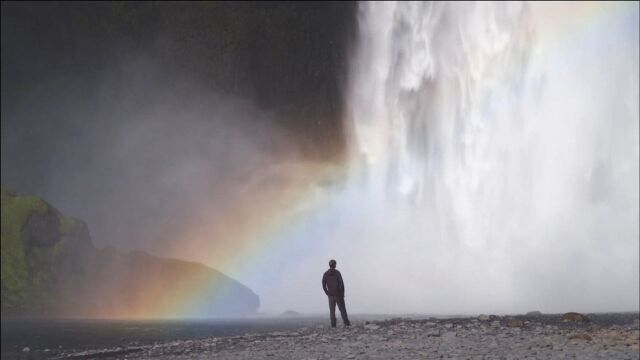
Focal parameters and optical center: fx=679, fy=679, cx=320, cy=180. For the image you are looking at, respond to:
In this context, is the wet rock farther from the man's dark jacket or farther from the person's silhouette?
the man's dark jacket

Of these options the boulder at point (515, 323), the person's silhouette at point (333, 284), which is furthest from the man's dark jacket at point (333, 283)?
the boulder at point (515, 323)

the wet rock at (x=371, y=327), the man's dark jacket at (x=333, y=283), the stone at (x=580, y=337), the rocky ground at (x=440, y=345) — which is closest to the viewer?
the rocky ground at (x=440, y=345)

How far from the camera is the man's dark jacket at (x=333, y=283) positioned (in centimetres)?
2850

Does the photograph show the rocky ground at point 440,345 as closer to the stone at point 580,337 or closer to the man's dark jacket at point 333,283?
the stone at point 580,337

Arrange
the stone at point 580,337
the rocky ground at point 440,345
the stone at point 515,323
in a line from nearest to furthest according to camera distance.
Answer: the rocky ground at point 440,345
the stone at point 580,337
the stone at point 515,323

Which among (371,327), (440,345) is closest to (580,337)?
(440,345)

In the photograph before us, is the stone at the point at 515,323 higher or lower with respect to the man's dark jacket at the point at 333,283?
lower

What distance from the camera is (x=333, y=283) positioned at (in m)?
28.5

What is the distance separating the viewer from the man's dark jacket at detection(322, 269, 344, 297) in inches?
1122

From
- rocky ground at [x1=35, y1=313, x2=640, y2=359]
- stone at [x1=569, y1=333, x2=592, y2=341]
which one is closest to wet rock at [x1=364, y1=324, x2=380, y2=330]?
rocky ground at [x1=35, y1=313, x2=640, y2=359]

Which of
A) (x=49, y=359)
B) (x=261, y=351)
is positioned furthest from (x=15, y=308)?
(x=261, y=351)

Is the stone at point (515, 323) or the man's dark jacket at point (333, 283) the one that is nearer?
the man's dark jacket at point (333, 283)

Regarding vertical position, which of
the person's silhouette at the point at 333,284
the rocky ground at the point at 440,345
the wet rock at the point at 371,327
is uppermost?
the person's silhouette at the point at 333,284

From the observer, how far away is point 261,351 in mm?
23531
